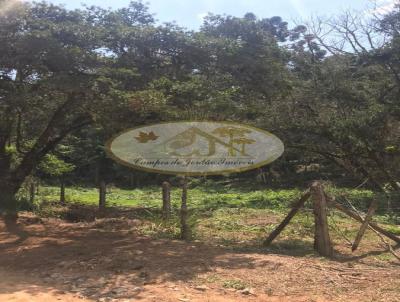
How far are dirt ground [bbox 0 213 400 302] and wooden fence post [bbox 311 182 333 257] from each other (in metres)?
0.42

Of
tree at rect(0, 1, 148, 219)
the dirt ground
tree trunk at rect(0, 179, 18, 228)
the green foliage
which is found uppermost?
tree at rect(0, 1, 148, 219)

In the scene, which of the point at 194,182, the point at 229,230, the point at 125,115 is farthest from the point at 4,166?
the point at 194,182

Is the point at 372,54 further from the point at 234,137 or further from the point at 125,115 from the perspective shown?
the point at 125,115

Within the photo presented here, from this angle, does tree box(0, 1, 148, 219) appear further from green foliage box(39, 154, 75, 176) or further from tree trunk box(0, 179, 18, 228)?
green foliage box(39, 154, 75, 176)

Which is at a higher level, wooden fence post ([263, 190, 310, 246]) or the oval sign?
the oval sign

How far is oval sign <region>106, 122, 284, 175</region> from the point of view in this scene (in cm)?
973

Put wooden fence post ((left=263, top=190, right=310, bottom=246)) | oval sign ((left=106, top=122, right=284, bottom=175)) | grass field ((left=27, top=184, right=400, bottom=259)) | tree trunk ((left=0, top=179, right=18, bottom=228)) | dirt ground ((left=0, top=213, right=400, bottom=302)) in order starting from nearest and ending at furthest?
dirt ground ((left=0, top=213, right=400, bottom=302)) < wooden fence post ((left=263, top=190, right=310, bottom=246)) < grass field ((left=27, top=184, right=400, bottom=259)) < oval sign ((left=106, top=122, right=284, bottom=175)) < tree trunk ((left=0, top=179, right=18, bottom=228))

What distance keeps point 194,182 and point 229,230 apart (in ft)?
52.8

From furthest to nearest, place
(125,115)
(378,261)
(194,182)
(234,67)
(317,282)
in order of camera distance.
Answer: (194,182), (234,67), (125,115), (378,261), (317,282)

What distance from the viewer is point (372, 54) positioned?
1608 cm

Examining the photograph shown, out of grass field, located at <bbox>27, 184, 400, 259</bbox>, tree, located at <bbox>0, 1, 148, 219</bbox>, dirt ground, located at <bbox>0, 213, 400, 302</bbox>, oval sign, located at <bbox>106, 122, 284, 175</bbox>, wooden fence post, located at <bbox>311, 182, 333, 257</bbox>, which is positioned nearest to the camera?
dirt ground, located at <bbox>0, 213, 400, 302</bbox>

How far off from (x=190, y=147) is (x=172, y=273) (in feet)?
13.3

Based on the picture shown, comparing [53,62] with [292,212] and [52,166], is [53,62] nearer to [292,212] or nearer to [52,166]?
[292,212]

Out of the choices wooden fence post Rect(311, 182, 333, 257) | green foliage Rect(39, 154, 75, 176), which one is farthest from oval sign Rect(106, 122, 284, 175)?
green foliage Rect(39, 154, 75, 176)
